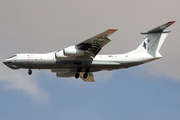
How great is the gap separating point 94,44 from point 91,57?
1070mm

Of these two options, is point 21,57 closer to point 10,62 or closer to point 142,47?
point 10,62

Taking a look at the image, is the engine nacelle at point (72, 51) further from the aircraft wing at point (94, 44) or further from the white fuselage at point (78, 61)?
the white fuselage at point (78, 61)

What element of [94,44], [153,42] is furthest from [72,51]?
[153,42]

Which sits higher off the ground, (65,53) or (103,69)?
(65,53)

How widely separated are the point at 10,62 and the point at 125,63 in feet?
23.5

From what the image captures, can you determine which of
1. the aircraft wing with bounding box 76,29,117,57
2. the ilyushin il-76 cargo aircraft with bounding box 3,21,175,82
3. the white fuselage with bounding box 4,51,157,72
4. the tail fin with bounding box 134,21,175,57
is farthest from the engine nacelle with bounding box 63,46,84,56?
the tail fin with bounding box 134,21,175,57

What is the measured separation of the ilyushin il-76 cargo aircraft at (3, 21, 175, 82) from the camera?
20469 mm

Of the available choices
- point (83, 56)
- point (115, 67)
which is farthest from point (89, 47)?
point (115, 67)

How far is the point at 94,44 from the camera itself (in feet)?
68.3

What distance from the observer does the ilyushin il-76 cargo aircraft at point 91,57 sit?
20469 mm

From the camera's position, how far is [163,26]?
21.6 metres

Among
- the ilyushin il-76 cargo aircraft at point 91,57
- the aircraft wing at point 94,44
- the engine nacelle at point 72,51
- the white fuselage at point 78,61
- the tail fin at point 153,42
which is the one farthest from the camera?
the tail fin at point 153,42

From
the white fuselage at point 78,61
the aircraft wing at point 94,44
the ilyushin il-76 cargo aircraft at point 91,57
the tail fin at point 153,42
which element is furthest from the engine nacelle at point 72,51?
the tail fin at point 153,42

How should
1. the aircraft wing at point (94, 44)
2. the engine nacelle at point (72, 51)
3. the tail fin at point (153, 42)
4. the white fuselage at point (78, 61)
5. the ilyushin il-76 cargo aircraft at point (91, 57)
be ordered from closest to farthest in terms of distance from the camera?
the aircraft wing at point (94, 44)
the engine nacelle at point (72, 51)
the ilyushin il-76 cargo aircraft at point (91, 57)
the white fuselage at point (78, 61)
the tail fin at point (153, 42)
